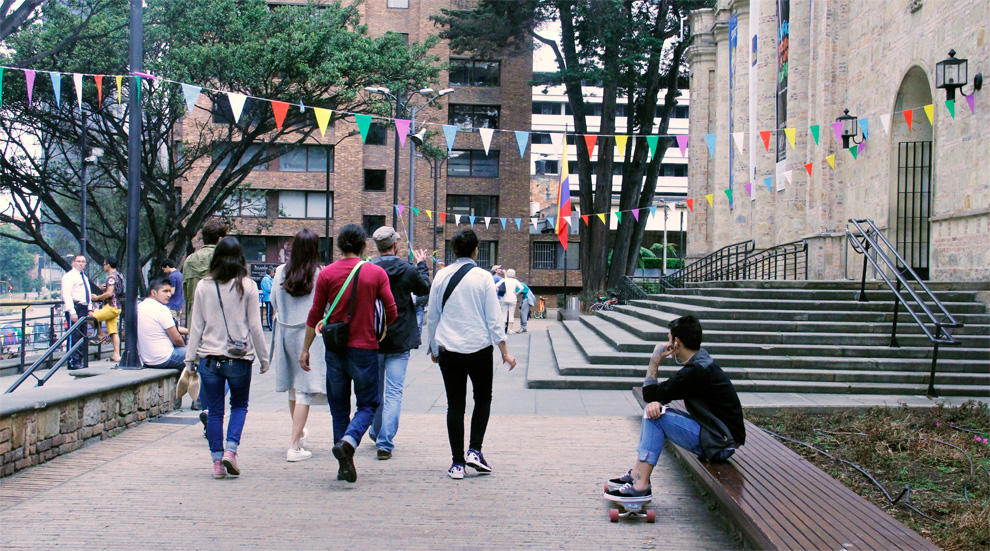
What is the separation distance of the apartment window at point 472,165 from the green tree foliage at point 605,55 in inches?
517

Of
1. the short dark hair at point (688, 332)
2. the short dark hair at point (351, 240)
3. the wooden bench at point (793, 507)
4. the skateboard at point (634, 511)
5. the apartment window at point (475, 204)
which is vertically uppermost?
the apartment window at point (475, 204)

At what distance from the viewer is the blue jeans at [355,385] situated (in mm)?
5922

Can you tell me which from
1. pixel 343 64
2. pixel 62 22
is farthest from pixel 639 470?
pixel 62 22

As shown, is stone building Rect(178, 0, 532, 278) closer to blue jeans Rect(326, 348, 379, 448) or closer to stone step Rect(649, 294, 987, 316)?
stone step Rect(649, 294, 987, 316)

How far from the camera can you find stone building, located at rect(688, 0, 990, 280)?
44.4ft

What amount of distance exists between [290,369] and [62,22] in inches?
722

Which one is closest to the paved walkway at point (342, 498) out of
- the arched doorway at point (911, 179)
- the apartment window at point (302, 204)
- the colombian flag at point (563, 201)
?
the arched doorway at point (911, 179)

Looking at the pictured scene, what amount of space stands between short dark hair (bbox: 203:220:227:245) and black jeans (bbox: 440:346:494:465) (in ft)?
7.67

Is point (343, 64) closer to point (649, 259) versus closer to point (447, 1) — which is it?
point (447, 1)

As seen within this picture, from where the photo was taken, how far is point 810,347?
11.6m

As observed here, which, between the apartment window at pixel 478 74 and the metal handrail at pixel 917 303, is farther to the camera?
the apartment window at pixel 478 74

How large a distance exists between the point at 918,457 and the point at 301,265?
5171 millimetres

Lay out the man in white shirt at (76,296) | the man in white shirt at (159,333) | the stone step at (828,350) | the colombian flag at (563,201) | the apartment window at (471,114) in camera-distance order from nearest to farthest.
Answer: the man in white shirt at (159,333) < the stone step at (828,350) < the man in white shirt at (76,296) < the colombian flag at (563,201) < the apartment window at (471,114)

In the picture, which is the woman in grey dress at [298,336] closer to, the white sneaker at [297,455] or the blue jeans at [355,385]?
the white sneaker at [297,455]
